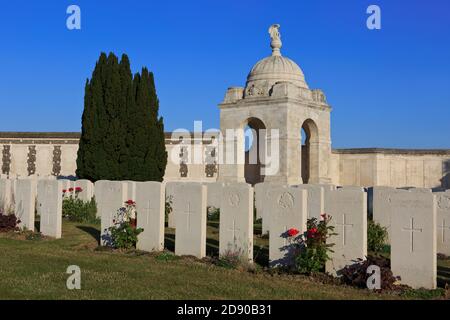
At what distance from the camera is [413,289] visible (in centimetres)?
712

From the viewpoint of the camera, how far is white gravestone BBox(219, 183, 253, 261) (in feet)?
28.9

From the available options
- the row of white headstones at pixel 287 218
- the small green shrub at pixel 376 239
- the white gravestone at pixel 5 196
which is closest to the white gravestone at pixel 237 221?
the row of white headstones at pixel 287 218

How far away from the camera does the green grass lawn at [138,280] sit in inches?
254

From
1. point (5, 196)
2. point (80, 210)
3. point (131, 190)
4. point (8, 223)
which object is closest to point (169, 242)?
point (131, 190)

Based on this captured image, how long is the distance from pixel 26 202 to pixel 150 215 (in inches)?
173

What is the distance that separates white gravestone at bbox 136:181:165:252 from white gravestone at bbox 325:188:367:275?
3509 mm

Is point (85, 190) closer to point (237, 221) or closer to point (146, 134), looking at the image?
point (146, 134)

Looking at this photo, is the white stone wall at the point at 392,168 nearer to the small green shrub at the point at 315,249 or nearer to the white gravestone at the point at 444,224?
the white gravestone at the point at 444,224

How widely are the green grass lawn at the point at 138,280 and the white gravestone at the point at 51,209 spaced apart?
1.87 m

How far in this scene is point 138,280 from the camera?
23.6 ft
